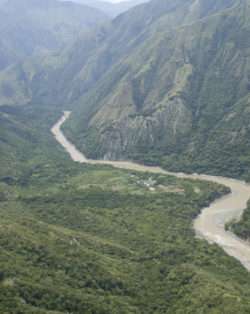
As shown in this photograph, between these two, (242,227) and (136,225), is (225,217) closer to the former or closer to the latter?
(242,227)

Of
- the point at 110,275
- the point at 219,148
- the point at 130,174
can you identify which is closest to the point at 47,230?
the point at 110,275

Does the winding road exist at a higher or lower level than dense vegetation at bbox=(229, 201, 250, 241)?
lower

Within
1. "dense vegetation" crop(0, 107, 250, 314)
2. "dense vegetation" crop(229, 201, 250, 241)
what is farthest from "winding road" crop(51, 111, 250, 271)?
"dense vegetation" crop(0, 107, 250, 314)

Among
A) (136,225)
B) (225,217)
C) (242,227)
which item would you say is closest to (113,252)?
(136,225)

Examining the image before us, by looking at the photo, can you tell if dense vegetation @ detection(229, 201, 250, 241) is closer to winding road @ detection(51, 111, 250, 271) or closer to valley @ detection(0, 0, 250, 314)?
valley @ detection(0, 0, 250, 314)

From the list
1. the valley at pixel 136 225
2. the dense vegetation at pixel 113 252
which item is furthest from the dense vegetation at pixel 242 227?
the dense vegetation at pixel 113 252

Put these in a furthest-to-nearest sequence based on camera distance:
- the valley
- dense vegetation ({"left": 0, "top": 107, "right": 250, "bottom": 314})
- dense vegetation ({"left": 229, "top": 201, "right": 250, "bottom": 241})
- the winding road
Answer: dense vegetation ({"left": 229, "top": 201, "right": 250, "bottom": 241})
the winding road
the valley
dense vegetation ({"left": 0, "top": 107, "right": 250, "bottom": 314})

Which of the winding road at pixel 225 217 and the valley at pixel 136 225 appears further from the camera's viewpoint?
the winding road at pixel 225 217

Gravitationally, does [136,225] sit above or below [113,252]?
below

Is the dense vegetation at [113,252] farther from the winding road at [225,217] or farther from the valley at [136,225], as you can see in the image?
the winding road at [225,217]
